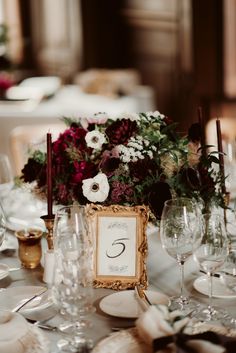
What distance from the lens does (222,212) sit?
6.50ft

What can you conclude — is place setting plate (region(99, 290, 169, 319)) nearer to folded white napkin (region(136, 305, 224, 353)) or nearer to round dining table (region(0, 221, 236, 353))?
round dining table (region(0, 221, 236, 353))

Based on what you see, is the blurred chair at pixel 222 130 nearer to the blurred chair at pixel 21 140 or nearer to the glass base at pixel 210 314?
the blurred chair at pixel 21 140

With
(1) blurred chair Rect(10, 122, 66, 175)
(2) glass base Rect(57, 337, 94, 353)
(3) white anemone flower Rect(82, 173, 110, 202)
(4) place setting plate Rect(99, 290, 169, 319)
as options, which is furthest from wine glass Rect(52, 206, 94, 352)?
(1) blurred chair Rect(10, 122, 66, 175)

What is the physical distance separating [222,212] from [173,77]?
4.13 meters

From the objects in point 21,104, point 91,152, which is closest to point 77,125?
point 91,152

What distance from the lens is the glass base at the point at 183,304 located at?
61.4 inches

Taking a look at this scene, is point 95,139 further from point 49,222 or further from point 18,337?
point 18,337

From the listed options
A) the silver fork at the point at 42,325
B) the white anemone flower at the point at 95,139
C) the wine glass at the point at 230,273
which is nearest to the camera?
the silver fork at the point at 42,325

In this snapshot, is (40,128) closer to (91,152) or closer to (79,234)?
(91,152)

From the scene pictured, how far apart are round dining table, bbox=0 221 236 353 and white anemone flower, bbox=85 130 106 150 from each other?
276mm

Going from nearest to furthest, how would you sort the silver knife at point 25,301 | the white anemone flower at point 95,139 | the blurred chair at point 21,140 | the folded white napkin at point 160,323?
the folded white napkin at point 160,323 < the silver knife at point 25,301 < the white anemone flower at point 95,139 < the blurred chair at point 21,140

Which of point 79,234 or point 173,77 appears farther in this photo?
point 173,77

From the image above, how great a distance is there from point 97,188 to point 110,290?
0.85ft

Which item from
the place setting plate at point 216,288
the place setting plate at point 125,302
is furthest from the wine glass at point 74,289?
the place setting plate at point 216,288
